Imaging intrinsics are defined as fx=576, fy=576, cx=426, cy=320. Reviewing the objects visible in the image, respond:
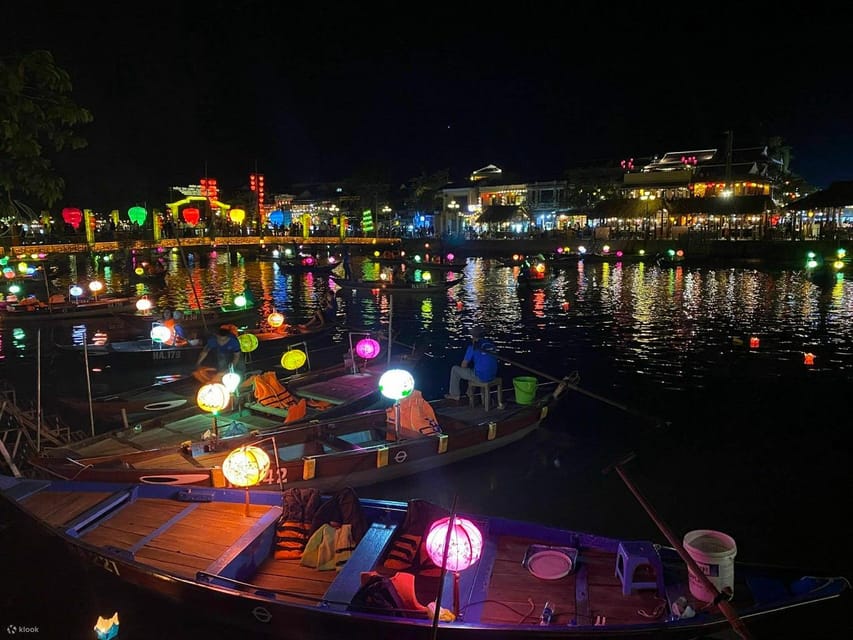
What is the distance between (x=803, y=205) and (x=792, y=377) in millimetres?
40345

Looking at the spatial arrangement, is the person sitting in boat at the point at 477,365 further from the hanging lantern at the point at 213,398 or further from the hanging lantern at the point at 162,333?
the hanging lantern at the point at 162,333

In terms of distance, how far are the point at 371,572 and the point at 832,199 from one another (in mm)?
58475

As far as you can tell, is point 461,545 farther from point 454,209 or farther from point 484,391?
point 454,209

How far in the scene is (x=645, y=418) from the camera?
52.1ft

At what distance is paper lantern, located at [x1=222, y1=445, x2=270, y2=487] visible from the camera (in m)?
8.15

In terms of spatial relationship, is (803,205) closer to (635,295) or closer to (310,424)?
(635,295)

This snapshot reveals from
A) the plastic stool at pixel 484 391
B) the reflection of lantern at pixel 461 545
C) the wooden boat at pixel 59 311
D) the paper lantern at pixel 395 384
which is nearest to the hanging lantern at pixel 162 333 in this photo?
the wooden boat at pixel 59 311

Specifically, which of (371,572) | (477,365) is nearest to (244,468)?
(371,572)

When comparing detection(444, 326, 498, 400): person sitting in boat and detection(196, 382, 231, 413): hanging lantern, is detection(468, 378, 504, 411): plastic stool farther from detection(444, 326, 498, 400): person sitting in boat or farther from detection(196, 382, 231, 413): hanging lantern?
detection(196, 382, 231, 413): hanging lantern

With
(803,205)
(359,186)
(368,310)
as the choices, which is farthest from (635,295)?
(359,186)

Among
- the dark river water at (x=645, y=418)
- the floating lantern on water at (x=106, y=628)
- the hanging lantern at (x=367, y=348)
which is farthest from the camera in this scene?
the hanging lantern at (x=367, y=348)

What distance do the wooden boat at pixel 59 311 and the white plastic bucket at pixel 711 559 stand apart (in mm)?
28587

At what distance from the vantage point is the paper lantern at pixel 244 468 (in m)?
8.15

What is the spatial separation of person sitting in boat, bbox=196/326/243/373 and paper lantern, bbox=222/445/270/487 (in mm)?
6978
